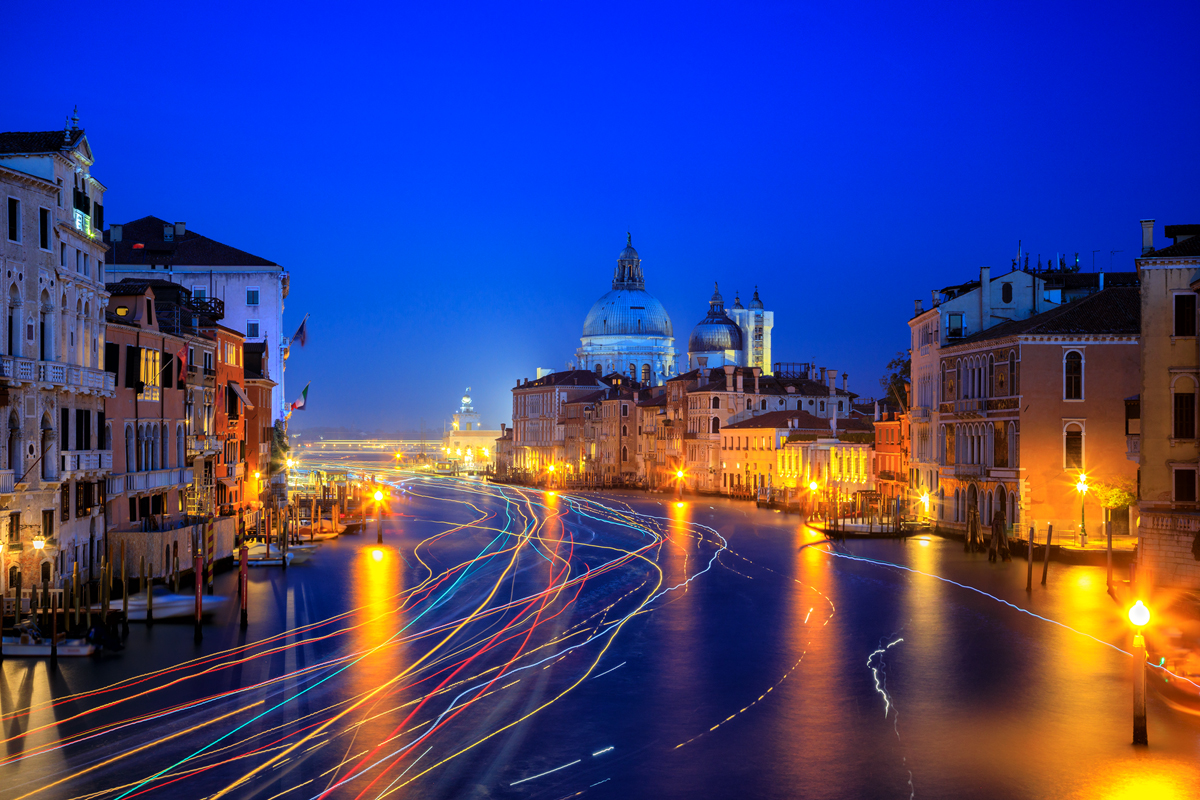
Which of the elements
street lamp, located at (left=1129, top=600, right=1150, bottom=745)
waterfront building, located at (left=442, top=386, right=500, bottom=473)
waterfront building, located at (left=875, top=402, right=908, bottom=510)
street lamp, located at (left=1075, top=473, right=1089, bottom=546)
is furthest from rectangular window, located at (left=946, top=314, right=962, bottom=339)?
waterfront building, located at (left=442, top=386, right=500, bottom=473)

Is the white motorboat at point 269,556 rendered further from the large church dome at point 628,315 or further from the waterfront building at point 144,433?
the large church dome at point 628,315

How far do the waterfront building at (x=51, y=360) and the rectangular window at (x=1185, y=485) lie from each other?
2401 cm

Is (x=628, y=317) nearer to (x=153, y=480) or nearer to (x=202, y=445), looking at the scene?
(x=202, y=445)

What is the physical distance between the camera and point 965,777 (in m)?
16.4

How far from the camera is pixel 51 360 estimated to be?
27.1 m

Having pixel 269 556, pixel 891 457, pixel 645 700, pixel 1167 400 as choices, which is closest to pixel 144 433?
pixel 269 556

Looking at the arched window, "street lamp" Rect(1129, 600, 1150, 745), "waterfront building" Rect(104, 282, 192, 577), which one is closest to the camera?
"street lamp" Rect(1129, 600, 1150, 745)

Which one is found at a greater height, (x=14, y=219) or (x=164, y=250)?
(x=164, y=250)

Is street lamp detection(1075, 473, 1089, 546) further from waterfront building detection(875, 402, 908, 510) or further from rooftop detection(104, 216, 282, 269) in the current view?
rooftop detection(104, 216, 282, 269)

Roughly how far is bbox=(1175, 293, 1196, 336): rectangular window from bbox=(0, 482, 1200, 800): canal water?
21.1ft

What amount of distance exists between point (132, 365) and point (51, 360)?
5.02 metres

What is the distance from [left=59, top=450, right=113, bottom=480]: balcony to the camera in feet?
89.5

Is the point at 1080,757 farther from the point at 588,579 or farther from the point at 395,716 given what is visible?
the point at 588,579

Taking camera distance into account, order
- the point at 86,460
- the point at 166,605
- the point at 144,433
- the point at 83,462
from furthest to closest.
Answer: the point at 144,433
the point at 166,605
the point at 86,460
the point at 83,462
